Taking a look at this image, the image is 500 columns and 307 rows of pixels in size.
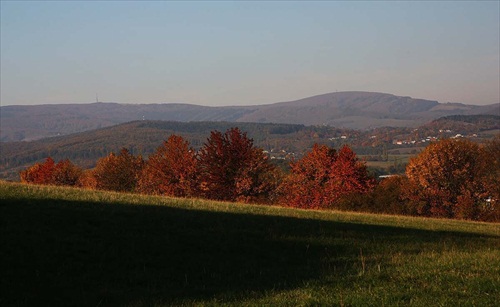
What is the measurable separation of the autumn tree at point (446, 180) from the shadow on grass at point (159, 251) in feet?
158

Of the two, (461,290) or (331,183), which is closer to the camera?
(461,290)

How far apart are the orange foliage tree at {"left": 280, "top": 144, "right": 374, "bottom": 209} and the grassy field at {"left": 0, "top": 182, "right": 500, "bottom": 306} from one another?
161ft

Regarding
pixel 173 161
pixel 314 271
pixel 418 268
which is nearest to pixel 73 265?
pixel 314 271

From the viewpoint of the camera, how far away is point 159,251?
55.1 feet

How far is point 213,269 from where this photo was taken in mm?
15203

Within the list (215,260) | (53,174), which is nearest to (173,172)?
(53,174)

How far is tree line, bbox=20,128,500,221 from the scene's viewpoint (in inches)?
2717

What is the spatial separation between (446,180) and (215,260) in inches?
2485

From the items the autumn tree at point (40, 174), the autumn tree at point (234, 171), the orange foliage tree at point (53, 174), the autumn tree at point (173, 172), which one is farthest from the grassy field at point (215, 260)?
the autumn tree at point (40, 174)

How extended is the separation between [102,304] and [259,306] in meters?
3.62

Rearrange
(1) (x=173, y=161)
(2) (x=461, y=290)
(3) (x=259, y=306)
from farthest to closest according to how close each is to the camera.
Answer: (1) (x=173, y=161) < (2) (x=461, y=290) < (3) (x=259, y=306)

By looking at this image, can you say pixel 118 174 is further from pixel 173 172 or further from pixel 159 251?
pixel 159 251

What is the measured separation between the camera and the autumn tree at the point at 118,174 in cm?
9375

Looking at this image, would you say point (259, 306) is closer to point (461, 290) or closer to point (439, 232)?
point (461, 290)
